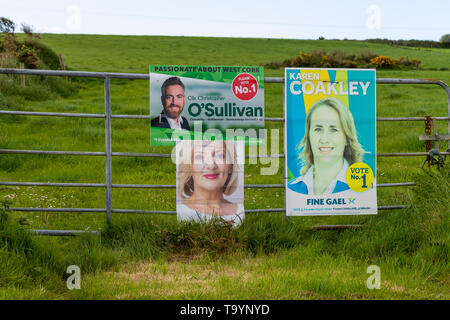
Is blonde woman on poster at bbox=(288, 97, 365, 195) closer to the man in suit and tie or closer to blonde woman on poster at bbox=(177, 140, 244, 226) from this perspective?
A: blonde woman on poster at bbox=(177, 140, 244, 226)

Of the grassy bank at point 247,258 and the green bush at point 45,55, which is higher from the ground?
the green bush at point 45,55

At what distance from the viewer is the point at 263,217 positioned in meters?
6.12

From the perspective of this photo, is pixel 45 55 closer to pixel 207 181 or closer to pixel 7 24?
pixel 7 24

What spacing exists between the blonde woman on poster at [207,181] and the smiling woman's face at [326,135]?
106 cm

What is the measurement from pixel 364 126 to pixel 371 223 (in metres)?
1.25

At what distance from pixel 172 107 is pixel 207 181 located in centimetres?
100

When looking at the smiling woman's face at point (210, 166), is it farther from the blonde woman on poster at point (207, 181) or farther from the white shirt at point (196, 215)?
the white shirt at point (196, 215)

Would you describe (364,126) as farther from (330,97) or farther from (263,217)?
(263,217)

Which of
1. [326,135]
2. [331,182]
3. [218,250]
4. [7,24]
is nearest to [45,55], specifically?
[7,24]

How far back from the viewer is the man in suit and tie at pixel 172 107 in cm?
615

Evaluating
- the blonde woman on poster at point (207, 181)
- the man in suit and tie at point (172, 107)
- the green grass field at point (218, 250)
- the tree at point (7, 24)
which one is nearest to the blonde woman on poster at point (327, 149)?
the green grass field at point (218, 250)

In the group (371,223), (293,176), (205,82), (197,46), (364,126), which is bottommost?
(371,223)

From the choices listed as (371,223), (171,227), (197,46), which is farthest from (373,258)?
(197,46)

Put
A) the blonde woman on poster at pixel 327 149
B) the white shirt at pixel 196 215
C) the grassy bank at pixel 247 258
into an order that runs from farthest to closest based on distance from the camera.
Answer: the blonde woman on poster at pixel 327 149, the white shirt at pixel 196 215, the grassy bank at pixel 247 258
